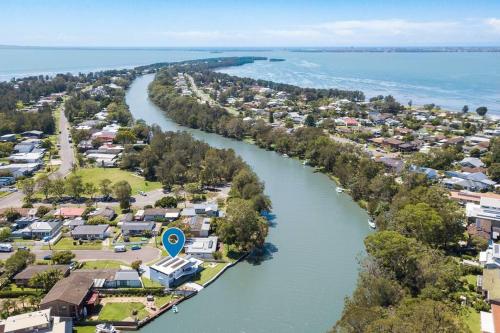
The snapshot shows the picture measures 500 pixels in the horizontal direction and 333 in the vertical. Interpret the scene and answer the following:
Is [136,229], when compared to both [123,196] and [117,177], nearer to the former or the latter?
[123,196]

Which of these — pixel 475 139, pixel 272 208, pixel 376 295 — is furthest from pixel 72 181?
pixel 475 139

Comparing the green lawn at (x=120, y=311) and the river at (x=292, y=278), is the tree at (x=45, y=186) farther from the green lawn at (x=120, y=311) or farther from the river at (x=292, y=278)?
the river at (x=292, y=278)

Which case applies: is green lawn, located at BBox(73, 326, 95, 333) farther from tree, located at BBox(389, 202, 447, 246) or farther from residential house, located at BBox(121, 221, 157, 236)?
tree, located at BBox(389, 202, 447, 246)

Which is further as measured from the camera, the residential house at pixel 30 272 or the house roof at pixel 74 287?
the residential house at pixel 30 272

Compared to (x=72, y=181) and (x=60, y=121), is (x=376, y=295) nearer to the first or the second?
(x=72, y=181)

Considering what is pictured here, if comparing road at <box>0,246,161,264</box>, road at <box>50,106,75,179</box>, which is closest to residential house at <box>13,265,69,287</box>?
road at <box>0,246,161,264</box>

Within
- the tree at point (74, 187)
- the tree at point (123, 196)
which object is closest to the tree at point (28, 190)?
the tree at point (74, 187)

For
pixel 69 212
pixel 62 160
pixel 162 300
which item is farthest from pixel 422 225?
pixel 62 160
